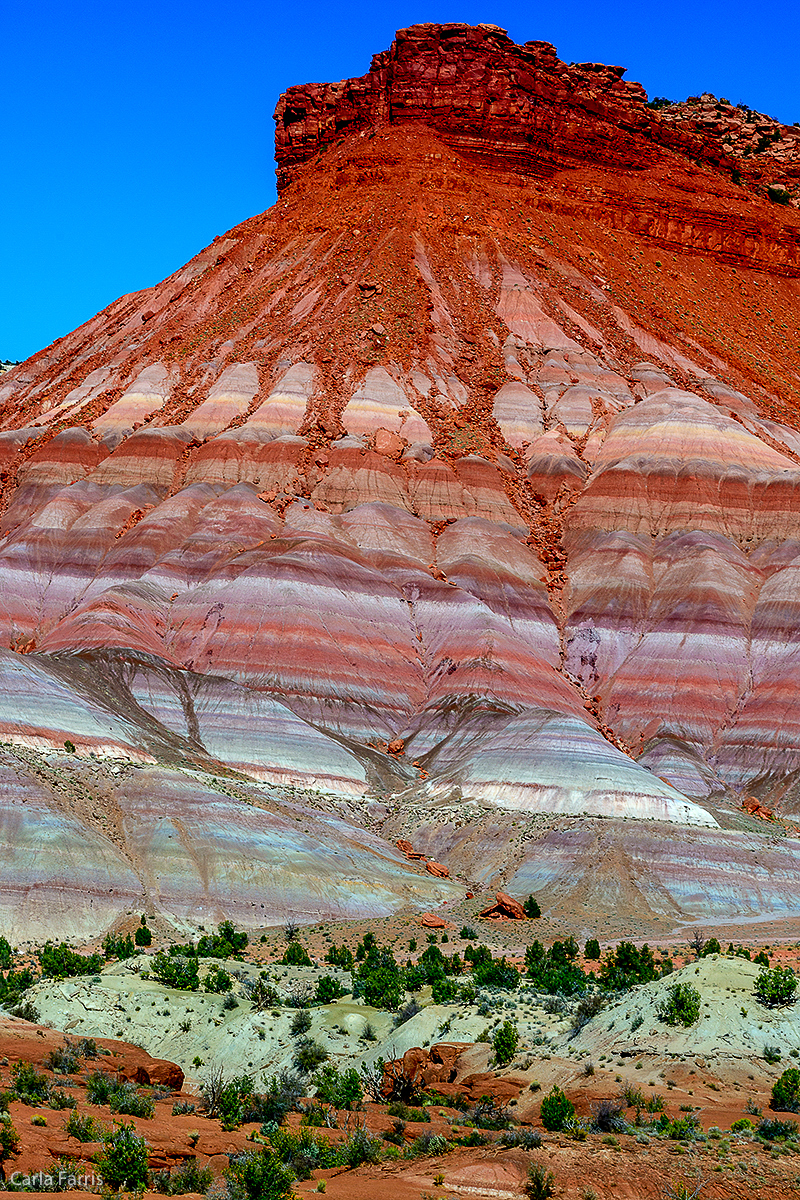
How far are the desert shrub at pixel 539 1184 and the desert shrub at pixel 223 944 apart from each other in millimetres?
21436

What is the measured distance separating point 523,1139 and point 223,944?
76.3 ft

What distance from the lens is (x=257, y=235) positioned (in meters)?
119

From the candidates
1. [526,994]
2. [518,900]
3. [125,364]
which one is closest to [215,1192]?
[526,994]

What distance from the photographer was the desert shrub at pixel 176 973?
34.0 meters

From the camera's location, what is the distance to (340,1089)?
2631 centimetres

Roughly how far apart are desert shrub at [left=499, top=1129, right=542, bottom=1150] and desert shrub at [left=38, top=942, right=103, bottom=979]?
17.8m

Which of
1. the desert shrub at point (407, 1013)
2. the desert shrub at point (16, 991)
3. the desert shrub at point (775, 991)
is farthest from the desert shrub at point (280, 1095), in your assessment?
the desert shrub at point (775, 991)

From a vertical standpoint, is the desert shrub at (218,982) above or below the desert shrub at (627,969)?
below

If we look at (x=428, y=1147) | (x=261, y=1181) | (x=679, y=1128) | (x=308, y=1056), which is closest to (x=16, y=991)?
(x=308, y=1056)

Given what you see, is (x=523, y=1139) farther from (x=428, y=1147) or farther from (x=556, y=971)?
(x=556, y=971)

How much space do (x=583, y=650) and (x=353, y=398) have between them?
992 inches

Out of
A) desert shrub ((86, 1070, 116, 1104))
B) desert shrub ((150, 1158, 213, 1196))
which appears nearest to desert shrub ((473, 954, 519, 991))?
desert shrub ((86, 1070, 116, 1104))

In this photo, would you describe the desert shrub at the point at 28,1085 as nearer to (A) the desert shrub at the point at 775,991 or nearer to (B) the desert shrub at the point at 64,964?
(B) the desert shrub at the point at 64,964

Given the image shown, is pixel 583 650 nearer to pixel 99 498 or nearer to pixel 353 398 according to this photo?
pixel 353 398
